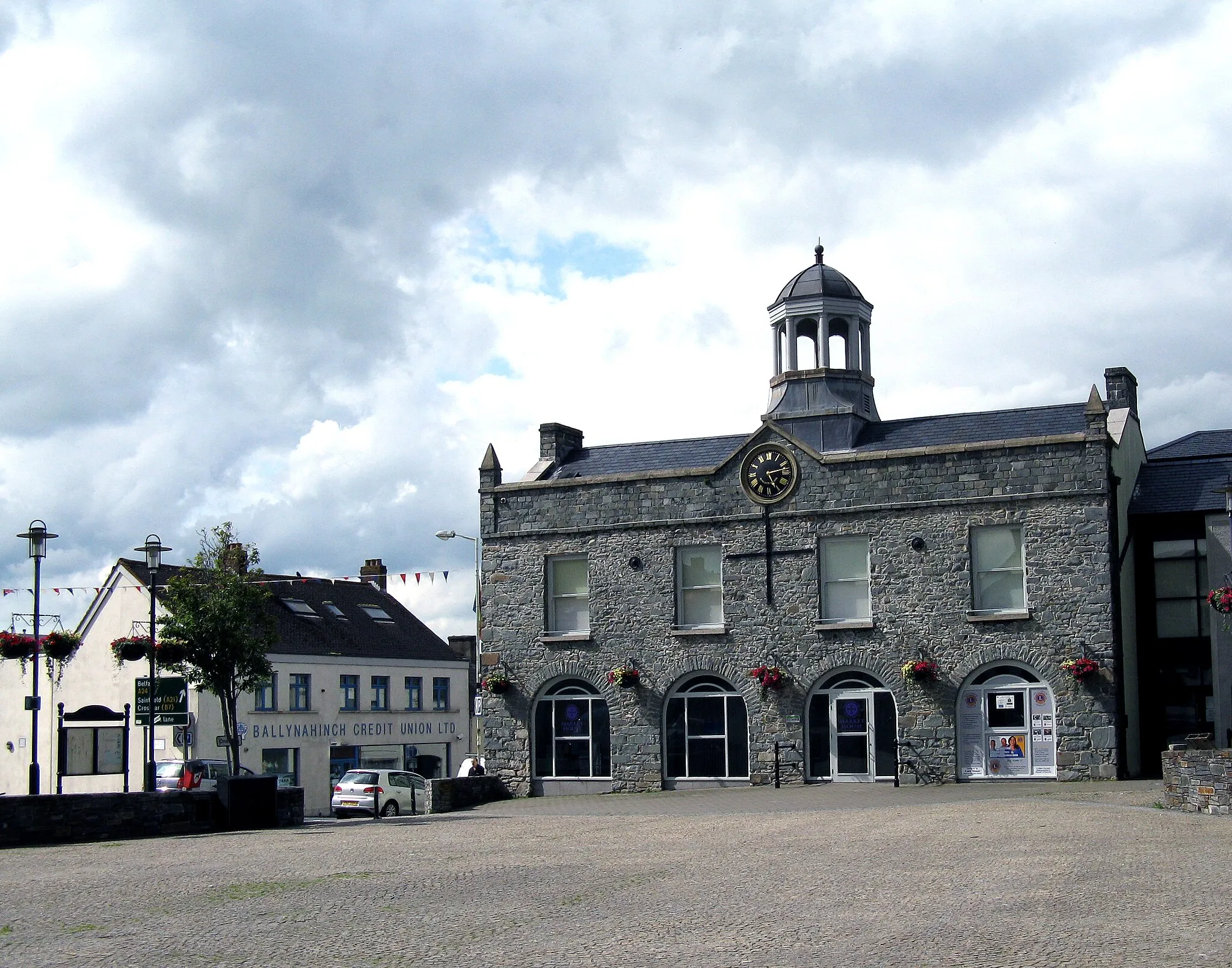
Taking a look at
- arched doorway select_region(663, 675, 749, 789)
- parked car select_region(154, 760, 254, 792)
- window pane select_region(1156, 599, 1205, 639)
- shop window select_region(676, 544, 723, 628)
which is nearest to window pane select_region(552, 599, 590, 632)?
shop window select_region(676, 544, 723, 628)

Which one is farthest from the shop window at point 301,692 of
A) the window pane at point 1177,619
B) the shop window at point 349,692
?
the window pane at point 1177,619

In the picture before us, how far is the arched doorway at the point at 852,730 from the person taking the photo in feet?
102

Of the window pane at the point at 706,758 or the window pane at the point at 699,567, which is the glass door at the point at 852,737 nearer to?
the window pane at the point at 706,758

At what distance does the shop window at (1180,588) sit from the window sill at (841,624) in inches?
250

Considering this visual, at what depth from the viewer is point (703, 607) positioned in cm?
3319

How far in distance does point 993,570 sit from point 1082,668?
111 inches

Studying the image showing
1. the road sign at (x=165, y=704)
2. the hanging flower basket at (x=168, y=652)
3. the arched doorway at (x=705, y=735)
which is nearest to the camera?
the road sign at (x=165, y=704)

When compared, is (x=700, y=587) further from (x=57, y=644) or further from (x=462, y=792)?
(x=57, y=644)

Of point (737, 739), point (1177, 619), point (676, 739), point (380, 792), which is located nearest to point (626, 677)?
point (676, 739)

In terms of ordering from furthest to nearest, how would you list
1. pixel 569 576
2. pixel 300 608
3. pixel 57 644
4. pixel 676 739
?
pixel 300 608
pixel 569 576
pixel 676 739
pixel 57 644

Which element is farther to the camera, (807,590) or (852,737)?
(807,590)

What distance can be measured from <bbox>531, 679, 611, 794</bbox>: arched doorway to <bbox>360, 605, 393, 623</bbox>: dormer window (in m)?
24.3

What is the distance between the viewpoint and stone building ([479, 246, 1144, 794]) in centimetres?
2986

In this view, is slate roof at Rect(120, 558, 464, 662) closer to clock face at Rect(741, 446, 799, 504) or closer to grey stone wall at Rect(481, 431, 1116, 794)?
grey stone wall at Rect(481, 431, 1116, 794)
